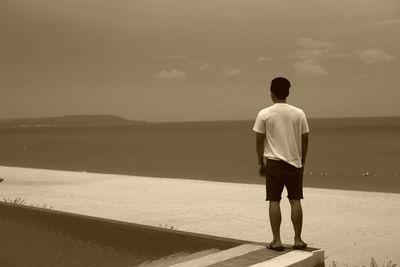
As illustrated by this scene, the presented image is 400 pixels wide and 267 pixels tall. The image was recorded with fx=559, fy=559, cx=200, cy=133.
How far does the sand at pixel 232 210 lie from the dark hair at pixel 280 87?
10.8 ft

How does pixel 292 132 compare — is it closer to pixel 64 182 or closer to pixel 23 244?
pixel 23 244

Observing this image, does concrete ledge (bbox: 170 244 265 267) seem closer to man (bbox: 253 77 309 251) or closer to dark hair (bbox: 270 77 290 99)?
man (bbox: 253 77 309 251)

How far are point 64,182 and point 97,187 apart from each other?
2.24m

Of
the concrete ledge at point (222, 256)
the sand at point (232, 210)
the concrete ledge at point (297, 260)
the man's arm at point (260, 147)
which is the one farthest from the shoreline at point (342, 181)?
the man's arm at point (260, 147)

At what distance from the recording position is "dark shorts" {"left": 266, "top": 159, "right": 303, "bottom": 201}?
15.7 ft

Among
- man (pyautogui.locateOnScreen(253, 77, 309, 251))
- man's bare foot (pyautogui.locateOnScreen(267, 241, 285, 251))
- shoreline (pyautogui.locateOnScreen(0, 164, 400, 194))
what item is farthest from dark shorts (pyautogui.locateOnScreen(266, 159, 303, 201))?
shoreline (pyautogui.locateOnScreen(0, 164, 400, 194))

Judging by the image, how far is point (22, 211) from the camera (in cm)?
779

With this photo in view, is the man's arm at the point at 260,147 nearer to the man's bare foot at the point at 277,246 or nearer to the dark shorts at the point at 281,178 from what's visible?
the dark shorts at the point at 281,178

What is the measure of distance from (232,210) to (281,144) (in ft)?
24.8

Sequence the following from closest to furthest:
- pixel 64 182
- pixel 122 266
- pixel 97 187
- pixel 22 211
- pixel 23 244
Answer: pixel 122 266 → pixel 23 244 → pixel 22 211 → pixel 97 187 → pixel 64 182

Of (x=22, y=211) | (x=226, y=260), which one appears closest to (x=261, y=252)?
(x=226, y=260)

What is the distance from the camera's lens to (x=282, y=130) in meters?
4.79

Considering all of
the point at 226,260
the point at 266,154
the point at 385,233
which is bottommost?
the point at 385,233

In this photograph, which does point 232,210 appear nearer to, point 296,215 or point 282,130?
point 296,215
